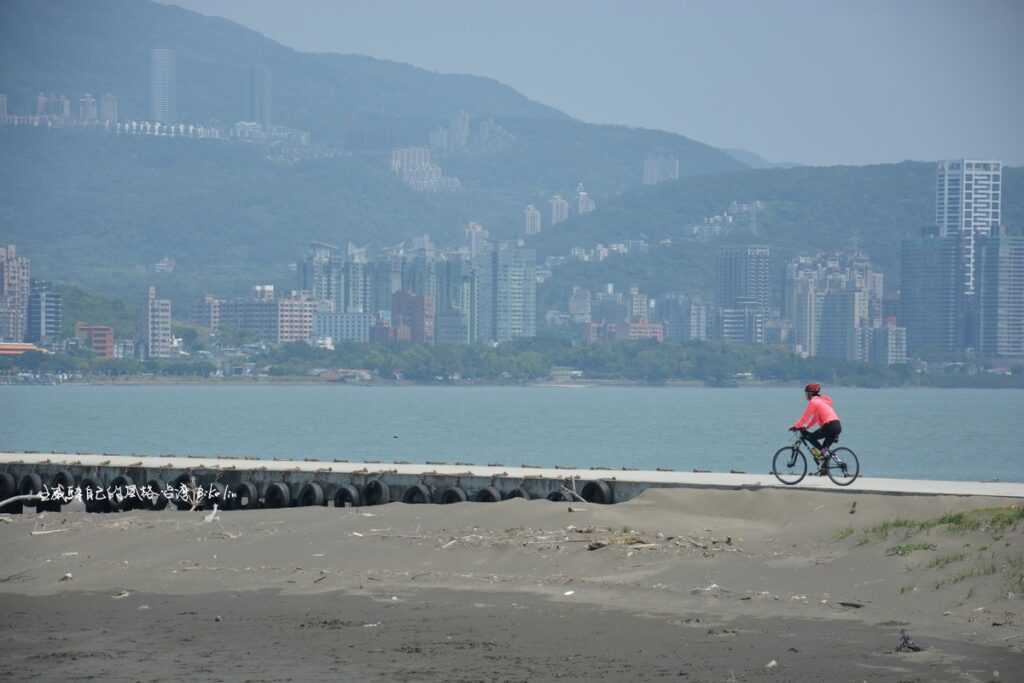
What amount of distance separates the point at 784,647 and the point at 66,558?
1043 centimetres

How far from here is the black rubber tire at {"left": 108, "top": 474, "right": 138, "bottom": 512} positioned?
89.1ft

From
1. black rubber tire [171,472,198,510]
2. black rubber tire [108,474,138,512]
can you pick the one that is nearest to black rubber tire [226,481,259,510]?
black rubber tire [171,472,198,510]

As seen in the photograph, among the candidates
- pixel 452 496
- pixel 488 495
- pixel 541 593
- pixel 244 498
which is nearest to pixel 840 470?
pixel 488 495

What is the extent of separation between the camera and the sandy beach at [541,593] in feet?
53.0

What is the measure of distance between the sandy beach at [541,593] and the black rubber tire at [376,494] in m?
2.02

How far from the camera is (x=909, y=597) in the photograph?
17.6 meters

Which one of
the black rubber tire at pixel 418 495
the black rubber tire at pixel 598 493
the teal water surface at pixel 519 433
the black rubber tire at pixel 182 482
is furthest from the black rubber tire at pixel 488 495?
the teal water surface at pixel 519 433

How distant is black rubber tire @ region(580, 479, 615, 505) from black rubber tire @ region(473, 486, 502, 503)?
132cm

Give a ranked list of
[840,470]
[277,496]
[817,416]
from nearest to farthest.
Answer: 1. [817,416]
2. [840,470]
3. [277,496]

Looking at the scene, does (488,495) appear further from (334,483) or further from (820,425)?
(820,425)

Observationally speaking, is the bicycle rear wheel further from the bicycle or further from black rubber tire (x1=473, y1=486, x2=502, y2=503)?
black rubber tire (x1=473, y1=486, x2=502, y2=503)

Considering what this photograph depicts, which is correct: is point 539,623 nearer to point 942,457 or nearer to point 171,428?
point 942,457

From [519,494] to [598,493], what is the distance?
132 centimetres

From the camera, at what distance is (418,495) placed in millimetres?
25844
